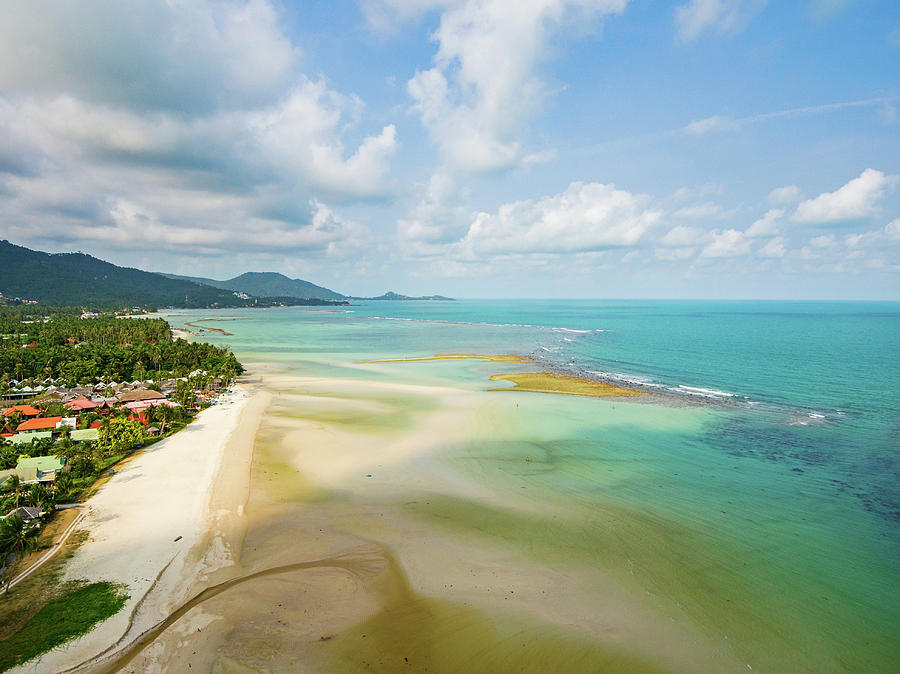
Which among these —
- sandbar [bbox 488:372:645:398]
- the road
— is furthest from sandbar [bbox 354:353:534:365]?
the road

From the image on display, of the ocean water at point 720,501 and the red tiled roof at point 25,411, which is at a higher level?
the ocean water at point 720,501

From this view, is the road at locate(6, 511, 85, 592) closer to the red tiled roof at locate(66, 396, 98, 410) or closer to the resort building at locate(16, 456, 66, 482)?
the resort building at locate(16, 456, 66, 482)

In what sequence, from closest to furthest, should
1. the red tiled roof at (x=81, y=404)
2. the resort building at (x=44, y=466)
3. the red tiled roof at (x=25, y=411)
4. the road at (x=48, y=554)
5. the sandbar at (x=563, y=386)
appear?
1. the road at (x=48, y=554)
2. the resort building at (x=44, y=466)
3. the red tiled roof at (x=25, y=411)
4. the red tiled roof at (x=81, y=404)
5. the sandbar at (x=563, y=386)

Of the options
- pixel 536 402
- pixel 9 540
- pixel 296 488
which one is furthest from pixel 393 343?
pixel 9 540

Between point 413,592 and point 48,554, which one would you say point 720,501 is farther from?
point 48,554

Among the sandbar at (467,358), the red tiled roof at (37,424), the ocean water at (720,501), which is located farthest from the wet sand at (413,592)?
the sandbar at (467,358)

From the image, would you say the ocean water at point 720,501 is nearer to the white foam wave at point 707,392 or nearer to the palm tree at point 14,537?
the white foam wave at point 707,392

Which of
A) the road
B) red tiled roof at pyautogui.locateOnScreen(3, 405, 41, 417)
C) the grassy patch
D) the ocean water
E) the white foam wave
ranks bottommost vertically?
the road
